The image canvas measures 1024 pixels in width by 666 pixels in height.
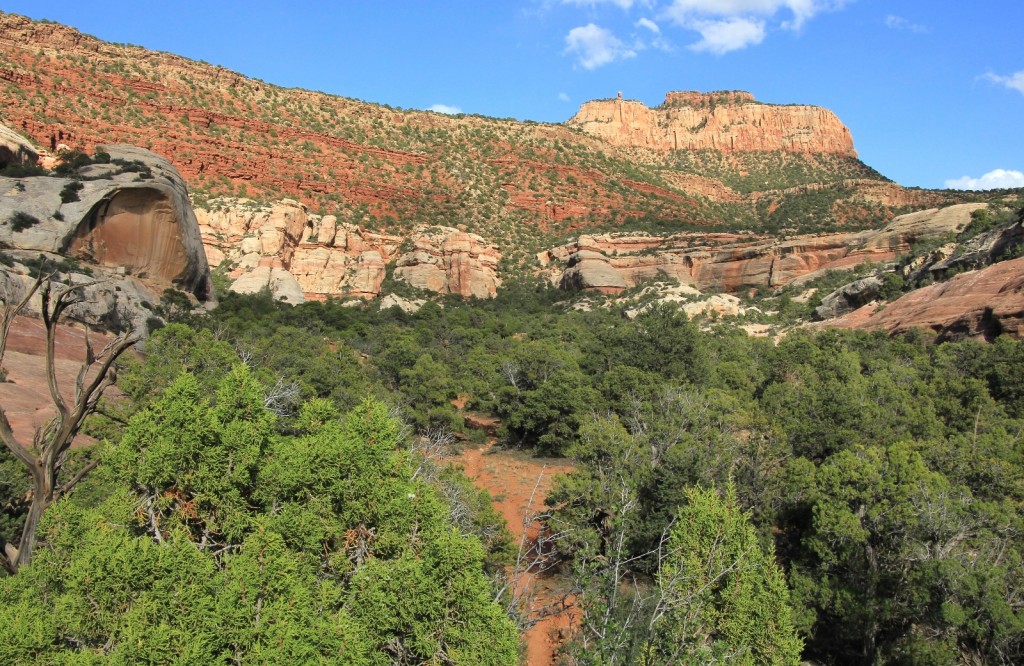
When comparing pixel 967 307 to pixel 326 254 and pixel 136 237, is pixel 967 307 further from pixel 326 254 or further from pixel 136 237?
pixel 326 254

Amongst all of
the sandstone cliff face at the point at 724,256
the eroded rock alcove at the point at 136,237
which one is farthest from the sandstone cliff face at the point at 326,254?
the eroded rock alcove at the point at 136,237

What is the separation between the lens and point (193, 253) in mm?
32719

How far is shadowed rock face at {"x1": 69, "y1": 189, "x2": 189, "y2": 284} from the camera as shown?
28.3 m

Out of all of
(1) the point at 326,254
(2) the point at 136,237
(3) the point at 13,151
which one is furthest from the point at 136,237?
(1) the point at 326,254

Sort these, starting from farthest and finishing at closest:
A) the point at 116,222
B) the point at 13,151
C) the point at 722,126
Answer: the point at 722,126 < the point at 13,151 < the point at 116,222

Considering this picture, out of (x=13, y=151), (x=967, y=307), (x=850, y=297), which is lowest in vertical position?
(x=850, y=297)

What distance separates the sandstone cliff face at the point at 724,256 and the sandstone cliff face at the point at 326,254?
7975mm

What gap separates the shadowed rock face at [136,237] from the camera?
28.3 meters

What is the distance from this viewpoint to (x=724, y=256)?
180ft

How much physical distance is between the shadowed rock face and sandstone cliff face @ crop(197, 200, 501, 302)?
14776 millimetres

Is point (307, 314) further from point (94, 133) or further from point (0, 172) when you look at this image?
point (94, 133)

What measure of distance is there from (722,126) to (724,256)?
177 feet

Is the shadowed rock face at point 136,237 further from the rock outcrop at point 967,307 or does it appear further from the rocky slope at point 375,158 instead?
the rock outcrop at point 967,307

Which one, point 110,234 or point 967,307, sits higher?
point 110,234
